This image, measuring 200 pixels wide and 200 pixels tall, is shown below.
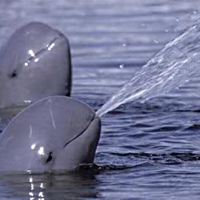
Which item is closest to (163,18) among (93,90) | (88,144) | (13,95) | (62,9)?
(62,9)

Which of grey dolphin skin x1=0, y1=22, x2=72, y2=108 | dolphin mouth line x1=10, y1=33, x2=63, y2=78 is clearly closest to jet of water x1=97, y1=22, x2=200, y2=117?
grey dolphin skin x1=0, y1=22, x2=72, y2=108

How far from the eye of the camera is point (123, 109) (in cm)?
1462

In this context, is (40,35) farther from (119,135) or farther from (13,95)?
(119,135)

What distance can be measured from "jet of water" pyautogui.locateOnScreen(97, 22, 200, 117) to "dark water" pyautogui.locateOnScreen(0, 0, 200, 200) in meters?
0.33

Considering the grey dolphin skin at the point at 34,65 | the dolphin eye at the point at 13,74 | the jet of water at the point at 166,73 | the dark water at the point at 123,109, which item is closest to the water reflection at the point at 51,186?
the dark water at the point at 123,109

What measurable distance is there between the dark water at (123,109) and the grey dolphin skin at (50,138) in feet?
0.35

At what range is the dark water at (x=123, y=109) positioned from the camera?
1051cm

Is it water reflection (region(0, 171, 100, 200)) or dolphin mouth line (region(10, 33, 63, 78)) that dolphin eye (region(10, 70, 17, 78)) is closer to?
dolphin mouth line (region(10, 33, 63, 78))

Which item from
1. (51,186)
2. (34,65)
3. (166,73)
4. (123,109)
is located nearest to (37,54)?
(34,65)

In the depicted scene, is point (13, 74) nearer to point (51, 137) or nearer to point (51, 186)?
point (51, 137)

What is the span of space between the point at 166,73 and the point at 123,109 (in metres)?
1.37

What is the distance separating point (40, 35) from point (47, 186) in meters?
3.94

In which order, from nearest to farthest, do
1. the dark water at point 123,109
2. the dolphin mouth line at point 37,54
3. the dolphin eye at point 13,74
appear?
the dark water at point 123,109, the dolphin mouth line at point 37,54, the dolphin eye at point 13,74

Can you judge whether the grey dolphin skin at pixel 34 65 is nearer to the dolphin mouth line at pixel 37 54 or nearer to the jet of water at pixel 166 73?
the dolphin mouth line at pixel 37 54
